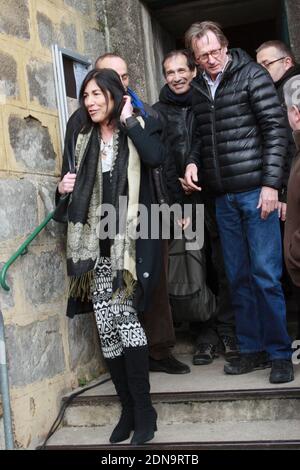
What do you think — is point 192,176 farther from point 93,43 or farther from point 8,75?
point 93,43

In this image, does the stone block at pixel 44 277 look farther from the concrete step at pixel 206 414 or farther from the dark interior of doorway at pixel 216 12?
the dark interior of doorway at pixel 216 12

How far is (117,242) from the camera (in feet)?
9.37

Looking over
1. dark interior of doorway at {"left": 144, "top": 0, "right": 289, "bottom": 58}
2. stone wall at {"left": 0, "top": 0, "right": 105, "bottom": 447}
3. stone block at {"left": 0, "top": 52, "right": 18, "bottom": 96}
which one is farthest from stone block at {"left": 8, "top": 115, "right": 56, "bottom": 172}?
dark interior of doorway at {"left": 144, "top": 0, "right": 289, "bottom": 58}

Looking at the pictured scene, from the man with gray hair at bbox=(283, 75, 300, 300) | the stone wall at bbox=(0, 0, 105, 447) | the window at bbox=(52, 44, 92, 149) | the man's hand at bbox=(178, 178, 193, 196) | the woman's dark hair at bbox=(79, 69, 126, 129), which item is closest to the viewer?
the man with gray hair at bbox=(283, 75, 300, 300)

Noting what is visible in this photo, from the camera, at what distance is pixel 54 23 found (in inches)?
145

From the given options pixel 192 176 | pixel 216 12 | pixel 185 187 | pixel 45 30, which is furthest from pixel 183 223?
pixel 216 12

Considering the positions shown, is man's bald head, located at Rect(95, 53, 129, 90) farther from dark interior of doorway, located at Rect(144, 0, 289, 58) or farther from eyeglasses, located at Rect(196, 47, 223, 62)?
dark interior of doorway, located at Rect(144, 0, 289, 58)

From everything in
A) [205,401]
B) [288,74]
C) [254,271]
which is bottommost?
[205,401]

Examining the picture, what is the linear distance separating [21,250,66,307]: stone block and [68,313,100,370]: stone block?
9.0 inches

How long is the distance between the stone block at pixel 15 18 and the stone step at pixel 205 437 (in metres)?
2.06

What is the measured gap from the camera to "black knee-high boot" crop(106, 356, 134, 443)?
2.93 m

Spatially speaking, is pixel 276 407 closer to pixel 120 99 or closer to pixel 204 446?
pixel 204 446

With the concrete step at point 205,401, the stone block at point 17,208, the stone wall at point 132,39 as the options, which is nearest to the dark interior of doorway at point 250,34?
the stone wall at point 132,39

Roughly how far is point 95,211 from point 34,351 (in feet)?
2.58
